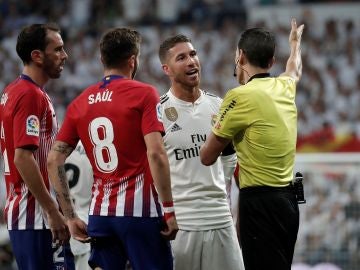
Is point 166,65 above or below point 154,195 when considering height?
above

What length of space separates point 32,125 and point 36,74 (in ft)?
1.50

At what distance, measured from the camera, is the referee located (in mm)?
5988

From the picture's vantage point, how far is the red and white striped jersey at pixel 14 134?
20.7ft

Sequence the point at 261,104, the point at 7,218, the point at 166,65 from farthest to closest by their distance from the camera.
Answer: the point at 166,65 → the point at 7,218 → the point at 261,104

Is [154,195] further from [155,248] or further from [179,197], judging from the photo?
[179,197]

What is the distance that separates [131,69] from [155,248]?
1.16m

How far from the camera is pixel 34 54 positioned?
6.59m

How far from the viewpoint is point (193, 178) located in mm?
6840

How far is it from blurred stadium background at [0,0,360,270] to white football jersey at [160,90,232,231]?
23.4ft

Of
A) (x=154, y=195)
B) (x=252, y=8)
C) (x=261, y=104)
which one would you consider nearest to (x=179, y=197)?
(x=154, y=195)

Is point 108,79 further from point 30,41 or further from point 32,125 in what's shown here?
point 30,41

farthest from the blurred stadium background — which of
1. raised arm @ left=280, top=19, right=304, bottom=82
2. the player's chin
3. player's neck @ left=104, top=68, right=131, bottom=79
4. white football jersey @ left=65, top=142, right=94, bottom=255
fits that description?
player's neck @ left=104, top=68, right=131, bottom=79

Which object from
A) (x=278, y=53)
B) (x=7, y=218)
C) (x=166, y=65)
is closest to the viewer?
(x=7, y=218)

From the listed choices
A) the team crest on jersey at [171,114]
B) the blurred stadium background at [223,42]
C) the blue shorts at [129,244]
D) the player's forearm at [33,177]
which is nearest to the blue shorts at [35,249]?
the player's forearm at [33,177]
